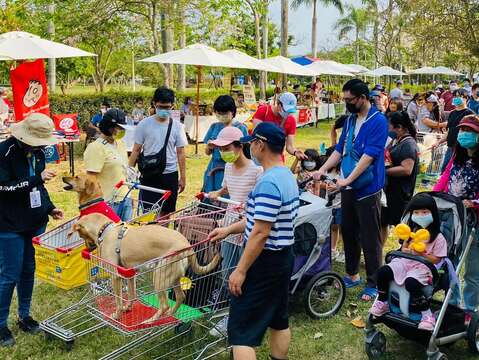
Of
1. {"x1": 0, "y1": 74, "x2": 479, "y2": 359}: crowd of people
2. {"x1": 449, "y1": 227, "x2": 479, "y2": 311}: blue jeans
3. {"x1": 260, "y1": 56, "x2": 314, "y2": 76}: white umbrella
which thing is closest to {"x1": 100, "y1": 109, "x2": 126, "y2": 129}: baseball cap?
{"x1": 0, "y1": 74, "x2": 479, "y2": 359}: crowd of people

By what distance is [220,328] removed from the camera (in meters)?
4.44

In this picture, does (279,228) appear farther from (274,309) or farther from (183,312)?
(183,312)

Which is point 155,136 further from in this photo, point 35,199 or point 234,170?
point 35,199

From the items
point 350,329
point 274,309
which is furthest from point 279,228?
point 350,329

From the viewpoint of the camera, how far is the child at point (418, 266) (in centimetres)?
398

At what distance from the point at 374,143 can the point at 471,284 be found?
1.53m

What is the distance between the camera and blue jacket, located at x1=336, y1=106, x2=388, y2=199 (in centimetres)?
496

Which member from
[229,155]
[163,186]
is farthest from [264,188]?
[163,186]

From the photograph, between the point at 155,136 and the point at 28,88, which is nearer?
the point at 155,136

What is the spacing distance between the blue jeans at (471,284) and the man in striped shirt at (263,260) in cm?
211

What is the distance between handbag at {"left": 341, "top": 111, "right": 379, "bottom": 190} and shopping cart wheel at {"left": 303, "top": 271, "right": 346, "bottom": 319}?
909mm

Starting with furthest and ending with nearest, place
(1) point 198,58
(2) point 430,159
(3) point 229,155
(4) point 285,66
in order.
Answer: (4) point 285,66
(1) point 198,58
(2) point 430,159
(3) point 229,155

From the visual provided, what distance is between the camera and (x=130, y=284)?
3.63 meters

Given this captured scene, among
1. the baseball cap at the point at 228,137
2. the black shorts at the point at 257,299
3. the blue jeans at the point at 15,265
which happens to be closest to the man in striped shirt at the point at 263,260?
the black shorts at the point at 257,299
